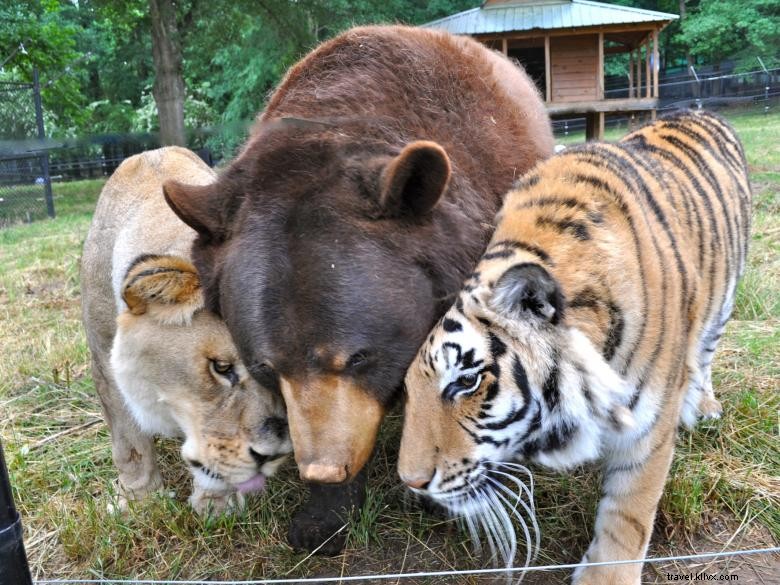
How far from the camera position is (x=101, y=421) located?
4438 millimetres

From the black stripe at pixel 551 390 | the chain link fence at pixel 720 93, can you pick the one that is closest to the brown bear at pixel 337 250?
the black stripe at pixel 551 390

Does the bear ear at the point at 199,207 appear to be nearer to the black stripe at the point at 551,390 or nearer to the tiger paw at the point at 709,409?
the black stripe at the point at 551,390

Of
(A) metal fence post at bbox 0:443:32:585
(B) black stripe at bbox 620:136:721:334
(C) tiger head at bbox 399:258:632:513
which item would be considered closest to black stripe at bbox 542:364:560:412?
(C) tiger head at bbox 399:258:632:513

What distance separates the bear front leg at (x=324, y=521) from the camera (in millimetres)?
2916

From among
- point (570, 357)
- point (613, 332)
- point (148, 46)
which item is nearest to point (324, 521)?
point (570, 357)

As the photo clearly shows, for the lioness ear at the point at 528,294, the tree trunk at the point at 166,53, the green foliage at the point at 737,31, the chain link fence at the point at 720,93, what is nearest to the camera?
the lioness ear at the point at 528,294

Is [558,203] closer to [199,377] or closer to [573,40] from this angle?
[199,377]

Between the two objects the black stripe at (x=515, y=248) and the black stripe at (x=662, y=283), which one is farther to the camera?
the black stripe at (x=662, y=283)

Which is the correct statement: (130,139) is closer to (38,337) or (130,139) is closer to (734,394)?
(38,337)

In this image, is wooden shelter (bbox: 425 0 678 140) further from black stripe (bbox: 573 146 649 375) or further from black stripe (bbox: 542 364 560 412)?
black stripe (bbox: 542 364 560 412)

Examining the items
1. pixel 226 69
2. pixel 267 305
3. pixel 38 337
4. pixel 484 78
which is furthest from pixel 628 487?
pixel 226 69

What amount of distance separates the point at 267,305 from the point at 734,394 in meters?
2.98

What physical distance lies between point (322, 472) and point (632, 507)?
119cm

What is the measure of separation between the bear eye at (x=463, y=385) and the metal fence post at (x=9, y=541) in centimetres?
128
